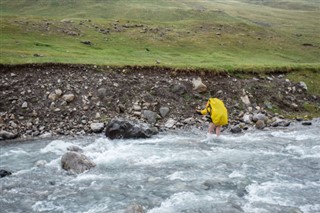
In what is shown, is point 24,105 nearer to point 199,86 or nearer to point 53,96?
point 53,96

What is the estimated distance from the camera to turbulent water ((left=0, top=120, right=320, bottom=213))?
13430mm

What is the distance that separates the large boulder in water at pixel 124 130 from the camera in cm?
2097

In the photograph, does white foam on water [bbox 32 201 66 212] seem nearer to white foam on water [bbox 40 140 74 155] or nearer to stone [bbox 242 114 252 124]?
white foam on water [bbox 40 140 74 155]

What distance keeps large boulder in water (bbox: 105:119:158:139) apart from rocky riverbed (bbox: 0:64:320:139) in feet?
4.17

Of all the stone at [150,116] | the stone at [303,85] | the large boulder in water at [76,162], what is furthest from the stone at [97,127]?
the stone at [303,85]

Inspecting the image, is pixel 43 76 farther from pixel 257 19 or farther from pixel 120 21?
pixel 257 19

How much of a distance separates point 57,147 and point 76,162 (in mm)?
3217

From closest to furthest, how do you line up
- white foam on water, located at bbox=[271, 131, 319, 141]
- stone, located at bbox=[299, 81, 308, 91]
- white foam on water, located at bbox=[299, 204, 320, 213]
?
white foam on water, located at bbox=[299, 204, 320, 213]
white foam on water, located at bbox=[271, 131, 319, 141]
stone, located at bbox=[299, 81, 308, 91]

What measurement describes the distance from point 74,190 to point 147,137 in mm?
7290

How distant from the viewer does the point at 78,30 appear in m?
43.8

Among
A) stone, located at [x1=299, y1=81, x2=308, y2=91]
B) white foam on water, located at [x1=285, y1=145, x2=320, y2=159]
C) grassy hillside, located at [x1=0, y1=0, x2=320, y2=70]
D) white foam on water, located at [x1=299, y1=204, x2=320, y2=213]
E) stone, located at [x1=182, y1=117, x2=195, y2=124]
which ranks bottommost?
stone, located at [x1=182, y1=117, x2=195, y2=124]

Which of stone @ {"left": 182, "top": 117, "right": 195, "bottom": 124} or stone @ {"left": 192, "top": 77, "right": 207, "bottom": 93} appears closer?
stone @ {"left": 182, "top": 117, "right": 195, "bottom": 124}

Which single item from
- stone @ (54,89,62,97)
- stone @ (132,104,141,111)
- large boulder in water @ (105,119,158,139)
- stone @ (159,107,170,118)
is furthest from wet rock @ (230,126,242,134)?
stone @ (54,89,62,97)

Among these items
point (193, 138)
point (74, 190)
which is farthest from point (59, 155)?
point (193, 138)
